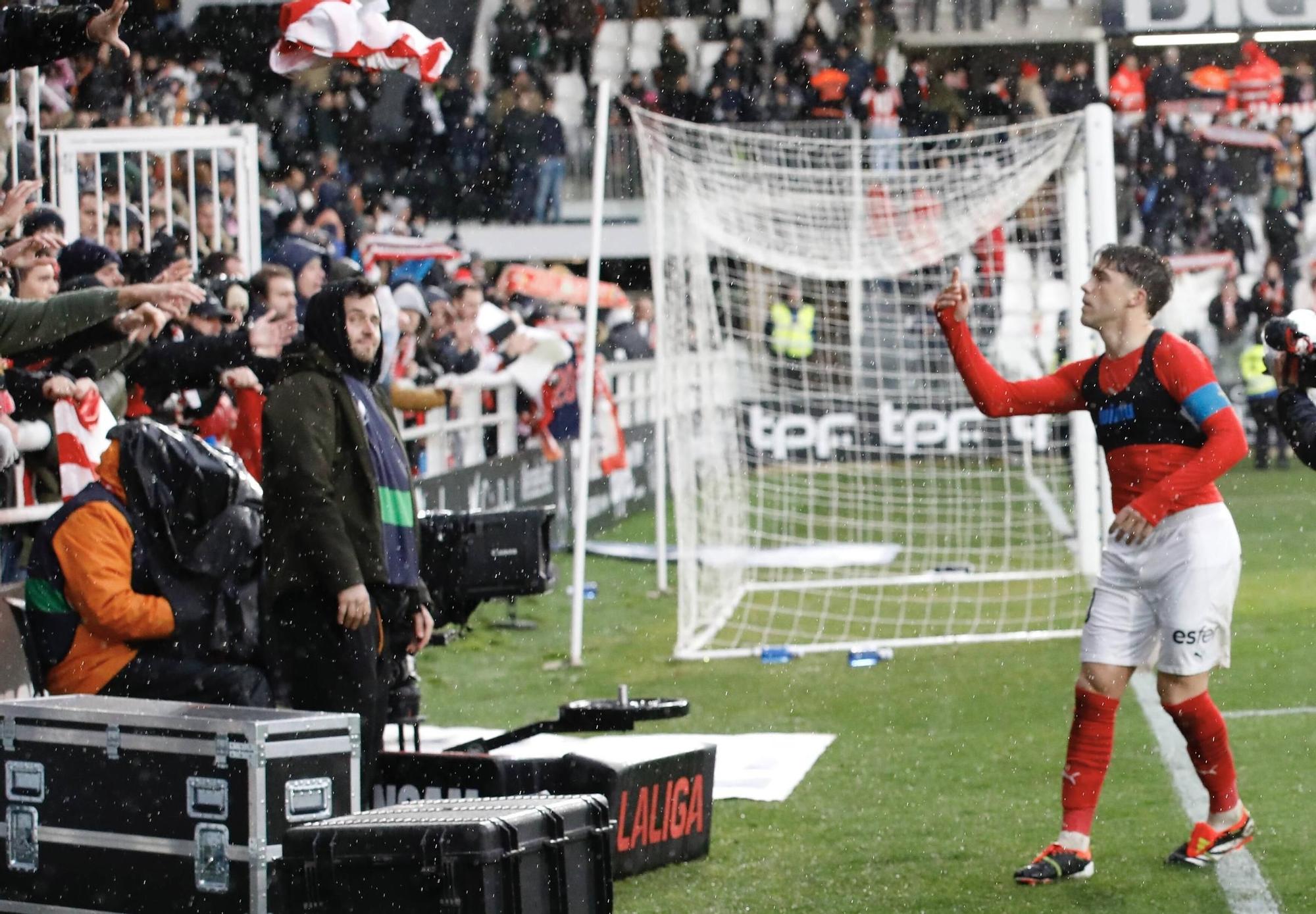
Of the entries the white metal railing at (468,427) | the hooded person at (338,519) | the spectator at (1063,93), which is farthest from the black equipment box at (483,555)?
the spectator at (1063,93)

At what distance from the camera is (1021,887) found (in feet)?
17.1

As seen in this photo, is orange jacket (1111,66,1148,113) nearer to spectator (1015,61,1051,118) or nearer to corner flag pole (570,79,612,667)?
spectator (1015,61,1051,118)

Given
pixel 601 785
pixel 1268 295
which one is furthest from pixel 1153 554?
pixel 1268 295

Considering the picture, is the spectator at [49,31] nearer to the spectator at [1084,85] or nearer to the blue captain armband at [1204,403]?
the blue captain armband at [1204,403]

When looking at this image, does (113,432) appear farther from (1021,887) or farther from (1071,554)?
(1071,554)

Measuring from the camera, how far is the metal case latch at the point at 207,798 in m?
4.41

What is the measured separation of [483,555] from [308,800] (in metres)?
1.89

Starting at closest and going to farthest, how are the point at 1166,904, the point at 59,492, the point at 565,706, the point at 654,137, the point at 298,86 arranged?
the point at 1166,904 → the point at 565,706 → the point at 59,492 → the point at 654,137 → the point at 298,86

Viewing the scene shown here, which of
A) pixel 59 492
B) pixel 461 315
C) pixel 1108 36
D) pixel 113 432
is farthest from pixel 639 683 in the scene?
pixel 1108 36

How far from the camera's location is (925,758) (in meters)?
7.10

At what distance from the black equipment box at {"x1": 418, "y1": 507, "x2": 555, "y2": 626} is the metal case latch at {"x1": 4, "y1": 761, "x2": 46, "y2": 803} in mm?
1801

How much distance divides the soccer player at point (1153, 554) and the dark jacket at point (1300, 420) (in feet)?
1.03

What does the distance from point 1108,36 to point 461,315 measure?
62.2 feet

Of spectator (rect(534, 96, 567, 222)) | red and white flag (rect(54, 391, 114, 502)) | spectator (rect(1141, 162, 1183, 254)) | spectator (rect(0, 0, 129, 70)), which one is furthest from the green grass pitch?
spectator (rect(1141, 162, 1183, 254))
